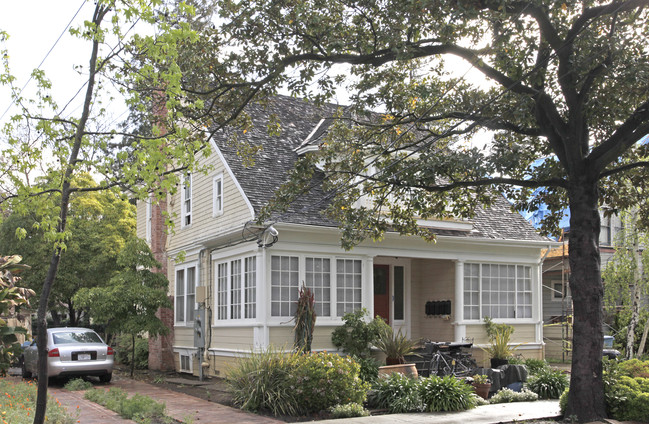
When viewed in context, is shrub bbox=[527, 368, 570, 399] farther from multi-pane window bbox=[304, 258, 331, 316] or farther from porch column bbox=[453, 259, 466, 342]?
multi-pane window bbox=[304, 258, 331, 316]

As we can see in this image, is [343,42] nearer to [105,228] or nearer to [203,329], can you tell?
[203,329]

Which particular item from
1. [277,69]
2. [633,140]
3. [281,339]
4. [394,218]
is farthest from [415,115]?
[281,339]

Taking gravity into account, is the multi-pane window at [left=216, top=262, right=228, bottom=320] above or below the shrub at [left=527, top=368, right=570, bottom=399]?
above

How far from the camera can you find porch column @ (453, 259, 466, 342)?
17578 mm

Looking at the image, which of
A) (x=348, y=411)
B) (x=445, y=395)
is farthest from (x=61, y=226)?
(x=445, y=395)

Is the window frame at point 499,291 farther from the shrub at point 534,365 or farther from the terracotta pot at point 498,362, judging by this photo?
the shrub at point 534,365

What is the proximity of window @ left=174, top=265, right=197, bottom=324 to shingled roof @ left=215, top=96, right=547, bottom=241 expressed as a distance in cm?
410

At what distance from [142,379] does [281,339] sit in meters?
5.24

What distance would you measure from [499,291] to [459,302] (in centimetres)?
168

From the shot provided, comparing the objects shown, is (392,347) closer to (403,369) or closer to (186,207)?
(403,369)

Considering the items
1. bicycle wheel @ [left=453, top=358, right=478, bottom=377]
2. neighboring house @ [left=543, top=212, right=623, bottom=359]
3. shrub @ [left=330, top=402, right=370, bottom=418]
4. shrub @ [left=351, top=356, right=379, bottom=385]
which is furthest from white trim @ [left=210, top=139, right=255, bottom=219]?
neighboring house @ [left=543, top=212, right=623, bottom=359]

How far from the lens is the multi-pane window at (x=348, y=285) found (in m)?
16.0

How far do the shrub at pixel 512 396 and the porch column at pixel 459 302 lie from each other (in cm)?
405

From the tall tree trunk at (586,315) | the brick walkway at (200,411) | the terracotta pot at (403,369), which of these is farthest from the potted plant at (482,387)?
the brick walkway at (200,411)
